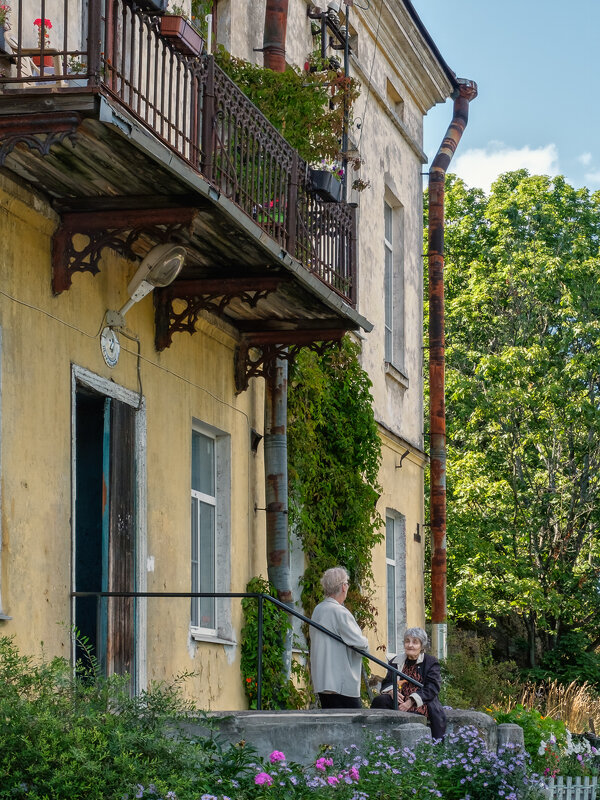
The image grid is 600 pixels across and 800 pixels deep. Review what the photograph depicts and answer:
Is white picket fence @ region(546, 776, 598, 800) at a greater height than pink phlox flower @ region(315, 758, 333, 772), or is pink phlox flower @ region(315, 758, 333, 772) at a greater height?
pink phlox flower @ region(315, 758, 333, 772)

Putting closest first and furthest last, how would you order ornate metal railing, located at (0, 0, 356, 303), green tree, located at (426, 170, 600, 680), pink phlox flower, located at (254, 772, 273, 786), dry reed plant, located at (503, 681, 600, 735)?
pink phlox flower, located at (254, 772, 273, 786) → ornate metal railing, located at (0, 0, 356, 303) → dry reed plant, located at (503, 681, 600, 735) → green tree, located at (426, 170, 600, 680)

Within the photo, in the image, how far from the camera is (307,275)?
1170cm

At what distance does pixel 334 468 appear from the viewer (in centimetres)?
1562

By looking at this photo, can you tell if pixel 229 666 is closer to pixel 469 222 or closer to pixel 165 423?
pixel 165 423

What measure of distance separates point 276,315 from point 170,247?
265 cm

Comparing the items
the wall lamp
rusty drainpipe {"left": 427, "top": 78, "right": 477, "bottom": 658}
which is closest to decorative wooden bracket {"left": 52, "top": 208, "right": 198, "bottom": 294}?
the wall lamp

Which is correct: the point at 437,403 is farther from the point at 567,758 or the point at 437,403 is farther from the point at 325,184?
the point at 325,184

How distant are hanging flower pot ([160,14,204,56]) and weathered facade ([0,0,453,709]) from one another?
0.48 ft

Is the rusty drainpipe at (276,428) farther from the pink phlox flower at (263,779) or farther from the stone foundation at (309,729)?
the pink phlox flower at (263,779)

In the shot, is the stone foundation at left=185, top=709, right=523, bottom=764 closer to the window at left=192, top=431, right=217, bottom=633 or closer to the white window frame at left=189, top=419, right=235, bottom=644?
the window at left=192, top=431, right=217, bottom=633

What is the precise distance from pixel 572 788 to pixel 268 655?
9.99ft

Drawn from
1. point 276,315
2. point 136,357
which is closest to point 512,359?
point 276,315

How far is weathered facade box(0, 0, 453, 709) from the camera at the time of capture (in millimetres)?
9023

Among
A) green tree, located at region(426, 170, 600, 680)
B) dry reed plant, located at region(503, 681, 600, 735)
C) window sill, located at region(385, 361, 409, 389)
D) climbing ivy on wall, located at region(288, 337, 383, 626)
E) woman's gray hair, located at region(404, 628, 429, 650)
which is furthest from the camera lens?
green tree, located at region(426, 170, 600, 680)
